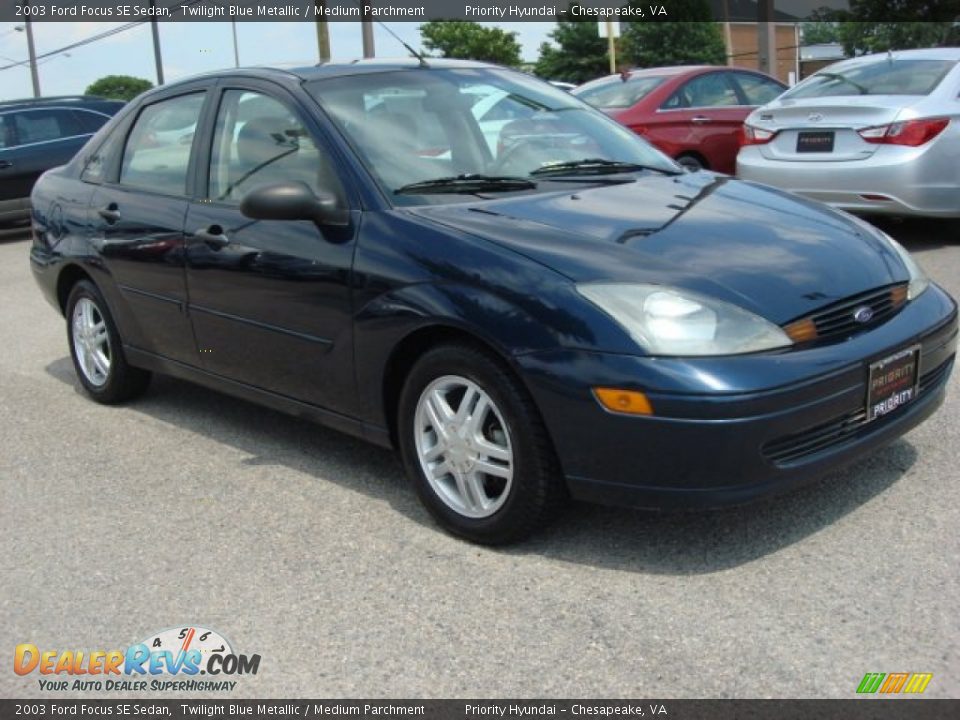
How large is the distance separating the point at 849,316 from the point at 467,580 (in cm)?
145

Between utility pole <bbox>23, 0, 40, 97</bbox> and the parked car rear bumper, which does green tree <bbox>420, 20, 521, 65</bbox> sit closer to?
utility pole <bbox>23, 0, 40, 97</bbox>

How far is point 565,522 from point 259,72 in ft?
7.42

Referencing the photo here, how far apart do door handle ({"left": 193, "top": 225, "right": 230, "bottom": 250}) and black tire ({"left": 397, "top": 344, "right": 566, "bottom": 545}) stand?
3.79 feet

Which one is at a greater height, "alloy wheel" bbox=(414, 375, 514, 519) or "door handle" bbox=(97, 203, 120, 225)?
"door handle" bbox=(97, 203, 120, 225)

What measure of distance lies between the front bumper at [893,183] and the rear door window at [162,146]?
16.1 feet

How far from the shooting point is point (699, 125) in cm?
1035

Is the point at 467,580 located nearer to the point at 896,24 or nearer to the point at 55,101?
the point at 55,101

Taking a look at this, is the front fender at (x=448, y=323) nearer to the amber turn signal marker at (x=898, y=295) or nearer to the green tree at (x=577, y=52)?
the amber turn signal marker at (x=898, y=295)

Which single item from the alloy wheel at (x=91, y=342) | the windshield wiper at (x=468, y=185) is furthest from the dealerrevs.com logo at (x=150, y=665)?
the alloy wheel at (x=91, y=342)

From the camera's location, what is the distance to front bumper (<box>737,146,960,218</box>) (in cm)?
778

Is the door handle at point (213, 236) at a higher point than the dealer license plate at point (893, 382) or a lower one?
higher

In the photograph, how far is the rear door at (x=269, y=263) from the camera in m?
4.00

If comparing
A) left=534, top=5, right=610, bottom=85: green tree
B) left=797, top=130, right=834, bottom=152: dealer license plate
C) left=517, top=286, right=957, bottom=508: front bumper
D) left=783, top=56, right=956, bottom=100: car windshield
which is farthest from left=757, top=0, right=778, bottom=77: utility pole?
left=534, top=5, right=610, bottom=85: green tree

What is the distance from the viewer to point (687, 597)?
3256 millimetres
